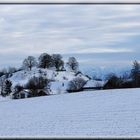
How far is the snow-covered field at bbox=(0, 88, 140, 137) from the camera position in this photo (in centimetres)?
802

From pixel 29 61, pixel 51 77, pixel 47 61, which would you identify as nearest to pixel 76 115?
pixel 47 61

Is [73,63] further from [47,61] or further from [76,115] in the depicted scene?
[76,115]

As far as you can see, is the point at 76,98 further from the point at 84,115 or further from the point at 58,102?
the point at 84,115

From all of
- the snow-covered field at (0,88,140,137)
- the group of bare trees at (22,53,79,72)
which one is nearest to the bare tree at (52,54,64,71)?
the group of bare trees at (22,53,79,72)

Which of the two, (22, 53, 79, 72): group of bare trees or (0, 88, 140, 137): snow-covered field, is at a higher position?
(22, 53, 79, 72): group of bare trees

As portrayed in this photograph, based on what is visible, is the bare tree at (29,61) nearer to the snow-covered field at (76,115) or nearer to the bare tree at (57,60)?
the bare tree at (57,60)

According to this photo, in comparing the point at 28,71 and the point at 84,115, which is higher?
the point at 28,71

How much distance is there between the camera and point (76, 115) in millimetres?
10781

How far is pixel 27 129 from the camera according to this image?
8.41m

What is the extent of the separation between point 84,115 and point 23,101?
3391 millimetres

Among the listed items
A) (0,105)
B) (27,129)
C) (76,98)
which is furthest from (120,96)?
(27,129)

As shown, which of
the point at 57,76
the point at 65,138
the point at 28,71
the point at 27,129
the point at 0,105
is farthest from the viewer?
the point at 57,76

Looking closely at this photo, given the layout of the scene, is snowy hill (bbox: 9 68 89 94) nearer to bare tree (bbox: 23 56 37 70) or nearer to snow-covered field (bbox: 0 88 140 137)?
snow-covered field (bbox: 0 88 140 137)

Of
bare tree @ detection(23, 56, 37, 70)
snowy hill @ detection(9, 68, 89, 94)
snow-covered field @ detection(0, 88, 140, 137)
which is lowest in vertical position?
snow-covered field @ detection(0, 88, 140, 137)
